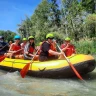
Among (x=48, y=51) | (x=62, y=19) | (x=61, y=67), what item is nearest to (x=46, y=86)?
(x=61, y=67)

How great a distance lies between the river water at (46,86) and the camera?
781cm

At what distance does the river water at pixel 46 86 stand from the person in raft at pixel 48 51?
2.92 ft

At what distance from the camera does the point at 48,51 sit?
394 inches

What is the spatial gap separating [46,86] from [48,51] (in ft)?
→ 5.22

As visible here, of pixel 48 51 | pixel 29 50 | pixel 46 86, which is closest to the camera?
pixel 46 86

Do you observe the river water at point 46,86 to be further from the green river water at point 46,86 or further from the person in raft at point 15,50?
the person in raft at point 15,50

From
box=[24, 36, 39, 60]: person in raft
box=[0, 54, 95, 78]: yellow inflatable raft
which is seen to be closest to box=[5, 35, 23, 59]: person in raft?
box=[24, 36, 39, 60]: person in raft

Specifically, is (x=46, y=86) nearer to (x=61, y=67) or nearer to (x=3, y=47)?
(x=61, y=67)

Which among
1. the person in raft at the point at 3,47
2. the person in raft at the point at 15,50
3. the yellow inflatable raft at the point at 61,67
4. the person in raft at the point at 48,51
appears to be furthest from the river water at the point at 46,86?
the person in raft at the point at 3,47

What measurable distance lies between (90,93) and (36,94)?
1.50 meters

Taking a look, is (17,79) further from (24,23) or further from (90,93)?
(24,23)

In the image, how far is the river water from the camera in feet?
25.6

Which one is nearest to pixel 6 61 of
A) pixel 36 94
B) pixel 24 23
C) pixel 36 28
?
pixel 36 94

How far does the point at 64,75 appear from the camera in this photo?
9570 millimetres
